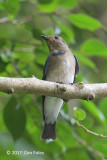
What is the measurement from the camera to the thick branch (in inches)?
100

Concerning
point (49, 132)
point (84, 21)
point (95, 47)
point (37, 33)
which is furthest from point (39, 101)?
point (84, 21)

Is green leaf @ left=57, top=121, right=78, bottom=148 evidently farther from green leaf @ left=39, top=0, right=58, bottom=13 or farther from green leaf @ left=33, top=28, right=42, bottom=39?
green leaf @ left=39, top=0, right=58, bottom=13

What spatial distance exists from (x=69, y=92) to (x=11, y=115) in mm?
1025

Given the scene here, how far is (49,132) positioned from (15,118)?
1.50 feet

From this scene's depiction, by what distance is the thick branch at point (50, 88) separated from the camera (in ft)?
8.33

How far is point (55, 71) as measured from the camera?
3.92 meters

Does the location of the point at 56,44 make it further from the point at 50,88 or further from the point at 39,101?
the point at 50,88

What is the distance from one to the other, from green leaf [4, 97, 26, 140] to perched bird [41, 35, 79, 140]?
0.97ft

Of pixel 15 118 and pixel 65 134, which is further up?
pixel 15 118

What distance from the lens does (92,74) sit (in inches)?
291

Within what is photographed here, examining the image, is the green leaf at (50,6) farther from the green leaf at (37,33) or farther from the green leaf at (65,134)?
the green leaf at (65,134)

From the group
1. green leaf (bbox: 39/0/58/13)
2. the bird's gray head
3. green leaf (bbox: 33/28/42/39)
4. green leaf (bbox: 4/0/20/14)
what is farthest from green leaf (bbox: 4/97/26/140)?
green leaf (bbox: 39/0/58/13)

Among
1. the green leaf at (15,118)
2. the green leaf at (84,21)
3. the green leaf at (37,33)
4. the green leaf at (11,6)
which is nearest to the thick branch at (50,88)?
the green leaf at (15,118)

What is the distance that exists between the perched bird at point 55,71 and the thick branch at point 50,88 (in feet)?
3.32
